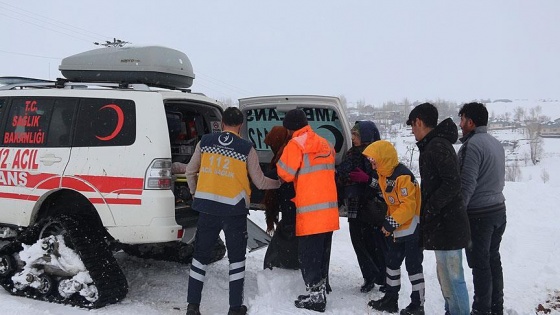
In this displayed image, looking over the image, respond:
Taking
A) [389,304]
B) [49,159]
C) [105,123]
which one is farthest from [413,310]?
[49,159]

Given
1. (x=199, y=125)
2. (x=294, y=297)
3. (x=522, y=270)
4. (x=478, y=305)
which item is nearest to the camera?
(x=478, y=305)

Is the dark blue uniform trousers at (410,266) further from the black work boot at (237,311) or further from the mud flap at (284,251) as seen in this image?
the black work boot at (237,311)

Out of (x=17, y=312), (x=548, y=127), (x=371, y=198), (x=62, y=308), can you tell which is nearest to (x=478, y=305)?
(x=371, y=198)

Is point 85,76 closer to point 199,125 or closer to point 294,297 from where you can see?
point 199,125

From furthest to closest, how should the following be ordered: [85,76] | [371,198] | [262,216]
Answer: [262,216] < [85,76] < [371,198]

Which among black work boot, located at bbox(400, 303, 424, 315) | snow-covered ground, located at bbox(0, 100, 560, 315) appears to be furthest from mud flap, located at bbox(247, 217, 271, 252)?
black work boot, located at bbox(400, 303, 424, 315)

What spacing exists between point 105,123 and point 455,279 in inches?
151

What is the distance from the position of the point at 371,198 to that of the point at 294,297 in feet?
4.56

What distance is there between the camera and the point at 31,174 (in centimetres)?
512

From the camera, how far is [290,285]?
503 centimetres

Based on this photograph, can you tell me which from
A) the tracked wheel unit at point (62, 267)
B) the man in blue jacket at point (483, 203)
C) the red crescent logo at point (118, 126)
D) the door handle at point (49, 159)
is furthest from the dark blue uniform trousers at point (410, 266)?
the door handle at point (49, 159)

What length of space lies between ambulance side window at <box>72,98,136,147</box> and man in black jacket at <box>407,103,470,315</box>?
2.95m

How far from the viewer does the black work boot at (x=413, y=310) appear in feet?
15.3

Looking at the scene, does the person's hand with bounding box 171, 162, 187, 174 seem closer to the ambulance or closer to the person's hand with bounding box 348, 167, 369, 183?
the ambulance
